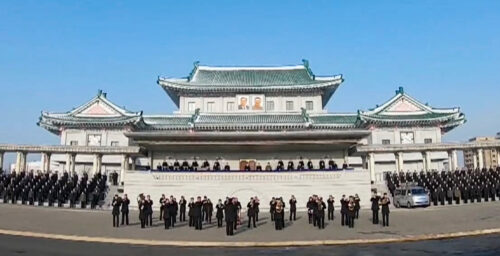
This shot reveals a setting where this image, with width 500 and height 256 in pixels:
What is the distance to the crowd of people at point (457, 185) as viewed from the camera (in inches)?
1109

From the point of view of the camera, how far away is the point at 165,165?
31.7 meters

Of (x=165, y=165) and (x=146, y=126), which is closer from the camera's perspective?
(x=165, y=165)

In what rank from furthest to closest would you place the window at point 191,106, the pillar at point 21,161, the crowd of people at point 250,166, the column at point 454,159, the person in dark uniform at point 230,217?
the window at point 191,106 < the column at point 454,159 < the pillar at point 21,161 < the crowd of people at point 250,166 < the person in dark uniform at point 230,217

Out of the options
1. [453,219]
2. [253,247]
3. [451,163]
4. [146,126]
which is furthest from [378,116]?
[253,247]

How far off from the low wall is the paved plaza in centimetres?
539

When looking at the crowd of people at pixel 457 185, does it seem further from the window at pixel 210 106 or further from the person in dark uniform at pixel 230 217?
the window at pixel 210 106

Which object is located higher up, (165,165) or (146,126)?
(146,126)

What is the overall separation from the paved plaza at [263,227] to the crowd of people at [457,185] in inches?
208

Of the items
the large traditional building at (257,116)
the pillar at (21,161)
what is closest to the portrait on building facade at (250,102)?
the large traditional building at (257,116)

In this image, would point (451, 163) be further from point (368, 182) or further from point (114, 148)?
point (114, 148)

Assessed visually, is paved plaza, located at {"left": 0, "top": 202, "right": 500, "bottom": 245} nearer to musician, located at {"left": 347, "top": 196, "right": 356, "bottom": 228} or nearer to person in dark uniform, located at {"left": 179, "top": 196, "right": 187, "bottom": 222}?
musician, located at {"left": 347, "top": 196, "right": 356, "bottom": 228}

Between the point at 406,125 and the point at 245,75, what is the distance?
18.3 metres

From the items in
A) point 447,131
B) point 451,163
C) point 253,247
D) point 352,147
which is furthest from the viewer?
point 447,131

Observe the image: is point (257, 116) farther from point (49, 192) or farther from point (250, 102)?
point (49, 192)
